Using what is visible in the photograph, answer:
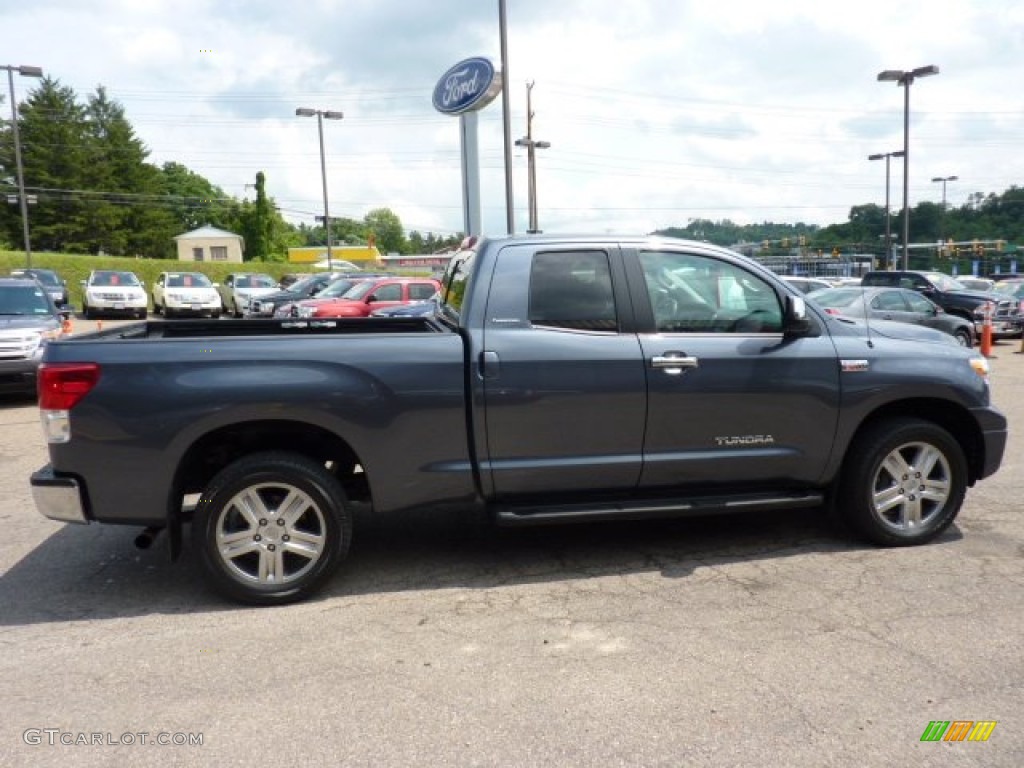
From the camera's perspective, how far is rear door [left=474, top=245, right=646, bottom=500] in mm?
4371

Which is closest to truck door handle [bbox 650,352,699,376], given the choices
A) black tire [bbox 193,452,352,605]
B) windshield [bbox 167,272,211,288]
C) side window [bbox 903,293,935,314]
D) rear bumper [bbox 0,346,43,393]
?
black tire [bbox 193,452,352,605]

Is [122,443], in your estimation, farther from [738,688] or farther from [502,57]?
[502,57]

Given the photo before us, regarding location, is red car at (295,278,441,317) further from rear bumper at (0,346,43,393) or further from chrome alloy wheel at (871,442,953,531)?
chrome alloy wheel at (871,442,953,531)

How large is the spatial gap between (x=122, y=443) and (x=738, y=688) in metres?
3.06

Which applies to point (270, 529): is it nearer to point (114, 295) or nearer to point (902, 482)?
point (902, 482)

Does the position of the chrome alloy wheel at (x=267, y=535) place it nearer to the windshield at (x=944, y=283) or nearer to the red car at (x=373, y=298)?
the red car at (x=373, y=298)

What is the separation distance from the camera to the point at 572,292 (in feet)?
15.2

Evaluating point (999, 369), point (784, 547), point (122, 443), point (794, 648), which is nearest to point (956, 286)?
point (999, 369)

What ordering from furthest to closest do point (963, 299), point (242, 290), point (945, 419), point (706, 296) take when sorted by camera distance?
point (242, 290), point (963, 299), point (945, 419), point (706, 296)

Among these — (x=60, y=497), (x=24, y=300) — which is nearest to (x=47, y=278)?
(x=24, y=300)

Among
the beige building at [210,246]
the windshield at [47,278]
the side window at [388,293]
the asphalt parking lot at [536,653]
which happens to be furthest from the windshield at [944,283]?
the beige building at [210,246]

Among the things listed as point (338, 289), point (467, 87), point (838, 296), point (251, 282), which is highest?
point (467, 87)

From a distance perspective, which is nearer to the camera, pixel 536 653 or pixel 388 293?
pixel 536 653

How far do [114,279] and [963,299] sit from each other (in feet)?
82.8
